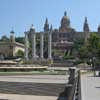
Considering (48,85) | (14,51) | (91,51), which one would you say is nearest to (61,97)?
(48,85)

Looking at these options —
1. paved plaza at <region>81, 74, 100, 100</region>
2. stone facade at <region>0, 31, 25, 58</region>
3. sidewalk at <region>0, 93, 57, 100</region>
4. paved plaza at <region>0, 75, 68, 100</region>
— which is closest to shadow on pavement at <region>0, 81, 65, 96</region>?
paved plaza at <region>0, 75, 68, 100</region>

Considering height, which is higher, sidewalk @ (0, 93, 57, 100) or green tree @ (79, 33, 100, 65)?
green tree @ (79, 33, 100, 65)

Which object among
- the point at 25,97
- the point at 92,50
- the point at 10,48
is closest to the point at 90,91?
the point at 25,97

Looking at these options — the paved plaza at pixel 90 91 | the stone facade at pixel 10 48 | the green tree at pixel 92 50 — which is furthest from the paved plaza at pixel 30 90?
the stone facade at pixel 10 48

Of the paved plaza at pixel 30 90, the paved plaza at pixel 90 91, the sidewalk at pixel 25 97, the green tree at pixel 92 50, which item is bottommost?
the sidewalk at pixel 25 97

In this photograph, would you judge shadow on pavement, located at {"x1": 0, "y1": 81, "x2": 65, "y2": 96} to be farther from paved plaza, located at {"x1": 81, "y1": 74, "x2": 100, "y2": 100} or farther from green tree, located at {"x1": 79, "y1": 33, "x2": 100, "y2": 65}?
green tree, located at {"x1": 79, "y1": 33, "x2": 100, "y2": 65}

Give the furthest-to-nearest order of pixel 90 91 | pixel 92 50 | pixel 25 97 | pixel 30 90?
Result: 1. pixel 92 50
2. pixel 30 90
3. pixel 25 97
4. pixel 90 91

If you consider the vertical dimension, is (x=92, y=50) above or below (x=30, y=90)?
above

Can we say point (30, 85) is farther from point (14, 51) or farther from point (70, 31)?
point (70, 31)

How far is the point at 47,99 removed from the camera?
58.1 feet

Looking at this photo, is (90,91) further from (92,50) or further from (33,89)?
(92,50)

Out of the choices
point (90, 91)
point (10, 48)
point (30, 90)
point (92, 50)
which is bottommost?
point (30, 90)

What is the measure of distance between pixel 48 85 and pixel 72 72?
113 inches

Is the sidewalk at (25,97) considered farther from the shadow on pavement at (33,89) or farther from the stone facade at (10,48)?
the stone facade at (10,48)
